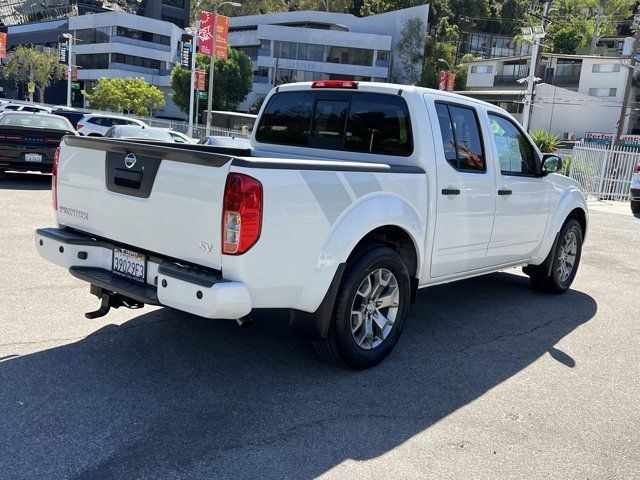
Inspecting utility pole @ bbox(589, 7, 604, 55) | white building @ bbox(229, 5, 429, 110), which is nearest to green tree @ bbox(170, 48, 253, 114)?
white building @ bbox(229, 5, 429, 110)

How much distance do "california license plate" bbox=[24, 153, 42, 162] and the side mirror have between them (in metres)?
10.7

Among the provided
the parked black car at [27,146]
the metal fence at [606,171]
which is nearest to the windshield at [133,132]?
the parked black car at [27,146]

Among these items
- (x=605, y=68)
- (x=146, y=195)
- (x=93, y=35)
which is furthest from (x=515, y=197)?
(x=93, y=35)

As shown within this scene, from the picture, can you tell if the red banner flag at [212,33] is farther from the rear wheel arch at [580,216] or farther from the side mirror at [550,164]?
the side mirror at [550,164]

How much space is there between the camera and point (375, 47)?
67625mm

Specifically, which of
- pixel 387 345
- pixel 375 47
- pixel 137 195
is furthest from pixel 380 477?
pixel 375 47

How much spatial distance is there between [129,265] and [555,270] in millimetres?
4829

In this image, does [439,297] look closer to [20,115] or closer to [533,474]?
[533,474]

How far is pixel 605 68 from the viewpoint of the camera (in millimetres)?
53000

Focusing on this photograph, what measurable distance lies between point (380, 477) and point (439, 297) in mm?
3744

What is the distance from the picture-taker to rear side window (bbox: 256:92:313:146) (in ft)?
17.9

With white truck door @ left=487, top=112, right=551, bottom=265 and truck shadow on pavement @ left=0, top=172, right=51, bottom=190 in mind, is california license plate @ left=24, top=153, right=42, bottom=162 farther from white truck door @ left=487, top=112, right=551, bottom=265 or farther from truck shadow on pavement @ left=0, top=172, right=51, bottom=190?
white truck door @ left=487, top=112, right=551, bottom=265

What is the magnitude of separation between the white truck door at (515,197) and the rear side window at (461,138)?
11.2 inches

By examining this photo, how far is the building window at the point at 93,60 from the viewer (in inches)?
3022
